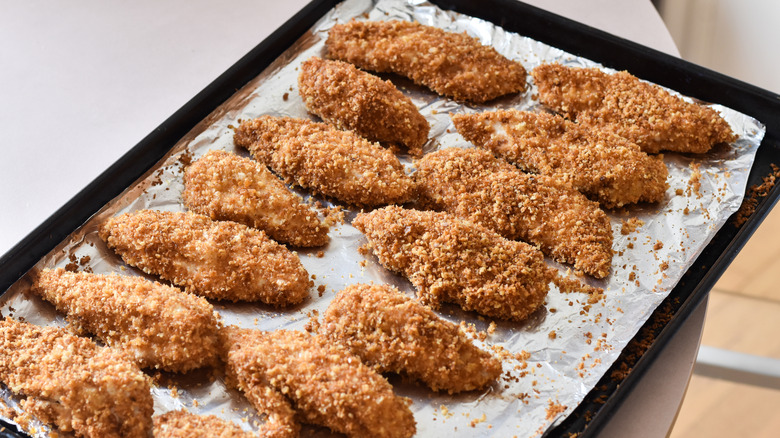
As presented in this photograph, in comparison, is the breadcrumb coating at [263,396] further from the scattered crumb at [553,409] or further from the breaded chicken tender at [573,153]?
the breaded chicken tender at [573,153]

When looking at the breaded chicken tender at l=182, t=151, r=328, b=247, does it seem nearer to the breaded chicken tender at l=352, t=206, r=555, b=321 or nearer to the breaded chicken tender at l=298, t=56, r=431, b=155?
the breaded chicken tender at l=352, t=206, r=555, b=321

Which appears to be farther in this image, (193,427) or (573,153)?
(573,153)

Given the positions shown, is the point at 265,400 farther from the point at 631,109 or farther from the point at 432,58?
the point at 631,109

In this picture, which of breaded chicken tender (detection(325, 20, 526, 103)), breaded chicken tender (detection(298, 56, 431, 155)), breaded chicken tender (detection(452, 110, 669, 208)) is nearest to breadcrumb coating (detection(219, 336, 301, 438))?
breaded chicken tender (detection(298, 56, 431, 155))

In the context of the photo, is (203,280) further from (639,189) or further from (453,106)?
(639,189)

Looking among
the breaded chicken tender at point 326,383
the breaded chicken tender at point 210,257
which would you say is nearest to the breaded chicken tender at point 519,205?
the breaded chicken tender at point 210,257

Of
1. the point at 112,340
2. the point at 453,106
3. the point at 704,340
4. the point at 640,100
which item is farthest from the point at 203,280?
the point at 704,340

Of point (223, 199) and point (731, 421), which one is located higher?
point (223, 199)

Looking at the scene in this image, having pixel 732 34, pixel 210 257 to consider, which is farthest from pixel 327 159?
pixel 732 34
